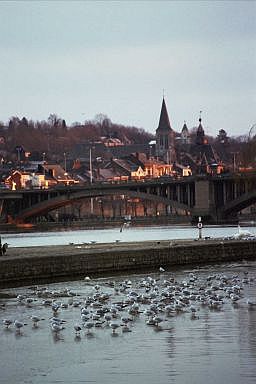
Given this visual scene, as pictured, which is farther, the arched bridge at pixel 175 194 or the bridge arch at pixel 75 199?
the bridge arch at pixel 75 199

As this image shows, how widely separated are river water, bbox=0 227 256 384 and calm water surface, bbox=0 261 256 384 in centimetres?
2

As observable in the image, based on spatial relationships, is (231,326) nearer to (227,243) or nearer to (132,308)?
(132,308)

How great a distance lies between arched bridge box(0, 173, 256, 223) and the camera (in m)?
124

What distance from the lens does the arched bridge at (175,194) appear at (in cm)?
12419

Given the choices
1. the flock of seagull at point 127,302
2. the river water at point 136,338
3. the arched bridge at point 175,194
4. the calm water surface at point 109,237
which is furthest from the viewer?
the arched bridge at point 175,194

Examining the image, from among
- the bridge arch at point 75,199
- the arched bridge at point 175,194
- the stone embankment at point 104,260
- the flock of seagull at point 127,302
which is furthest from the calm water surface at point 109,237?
the flock of seagull at point 127,302

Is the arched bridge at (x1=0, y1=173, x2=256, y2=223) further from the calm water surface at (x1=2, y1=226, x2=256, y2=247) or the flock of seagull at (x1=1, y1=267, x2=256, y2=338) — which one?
the flock of seagull at (x1=1, y1=267, x2=256, y2=338)

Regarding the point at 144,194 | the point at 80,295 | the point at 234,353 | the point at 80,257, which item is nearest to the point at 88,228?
the point at 144,194

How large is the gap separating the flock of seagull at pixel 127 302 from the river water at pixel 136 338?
41 mm

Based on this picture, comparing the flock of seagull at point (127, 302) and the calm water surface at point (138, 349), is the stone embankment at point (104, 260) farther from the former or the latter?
the calm water surface at point (138, 349)

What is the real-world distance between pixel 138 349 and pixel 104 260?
2260cm

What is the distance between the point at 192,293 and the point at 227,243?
899 inches

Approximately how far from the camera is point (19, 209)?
148 meters

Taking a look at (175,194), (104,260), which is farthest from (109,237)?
(104,260)
